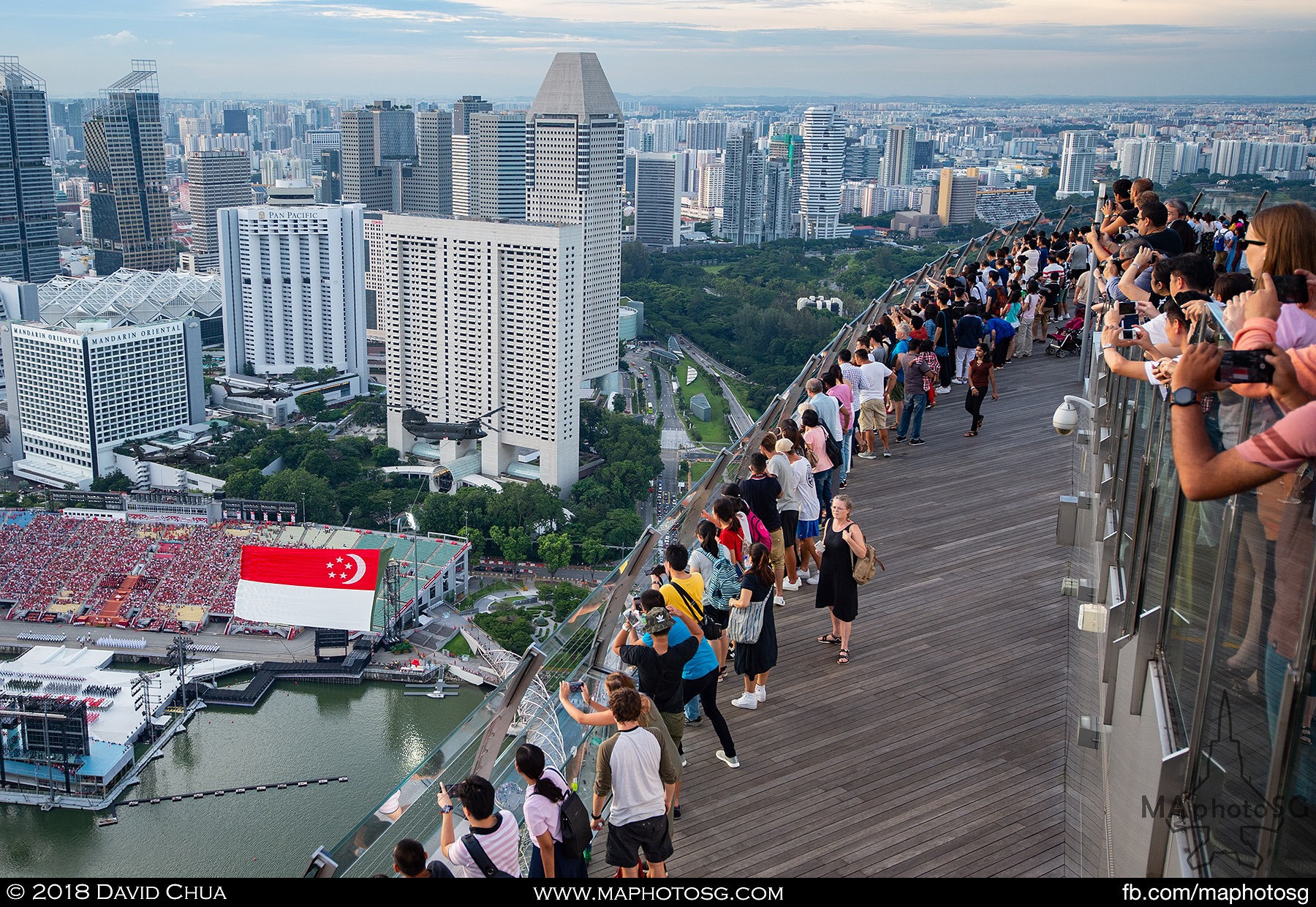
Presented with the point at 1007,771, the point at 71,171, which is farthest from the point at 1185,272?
the point at 71,171

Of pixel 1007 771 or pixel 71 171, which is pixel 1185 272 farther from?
pixel 71 171

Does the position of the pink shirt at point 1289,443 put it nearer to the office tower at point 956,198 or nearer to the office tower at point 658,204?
the office tower at point 956,198

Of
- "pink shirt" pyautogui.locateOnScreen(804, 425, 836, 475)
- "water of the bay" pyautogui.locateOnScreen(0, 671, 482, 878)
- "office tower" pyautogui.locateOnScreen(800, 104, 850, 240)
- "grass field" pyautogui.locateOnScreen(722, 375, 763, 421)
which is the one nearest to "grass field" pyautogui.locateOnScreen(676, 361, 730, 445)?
"grass field" pyautogui.locateOnScreen(722, 375, 763, 421)

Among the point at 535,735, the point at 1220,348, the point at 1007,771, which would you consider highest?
the point at 1220,348

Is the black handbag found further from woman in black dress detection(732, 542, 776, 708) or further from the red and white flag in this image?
the red and white flag

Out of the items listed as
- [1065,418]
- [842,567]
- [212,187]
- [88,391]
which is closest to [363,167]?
[212,187]

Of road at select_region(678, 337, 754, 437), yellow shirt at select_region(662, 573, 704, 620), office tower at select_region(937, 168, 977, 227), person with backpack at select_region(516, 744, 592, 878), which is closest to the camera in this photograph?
person with backpack at select_region(516, 744, 592, 878)

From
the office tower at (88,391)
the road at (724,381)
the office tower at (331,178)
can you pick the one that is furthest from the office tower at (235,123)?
the office tower at (88,391)
